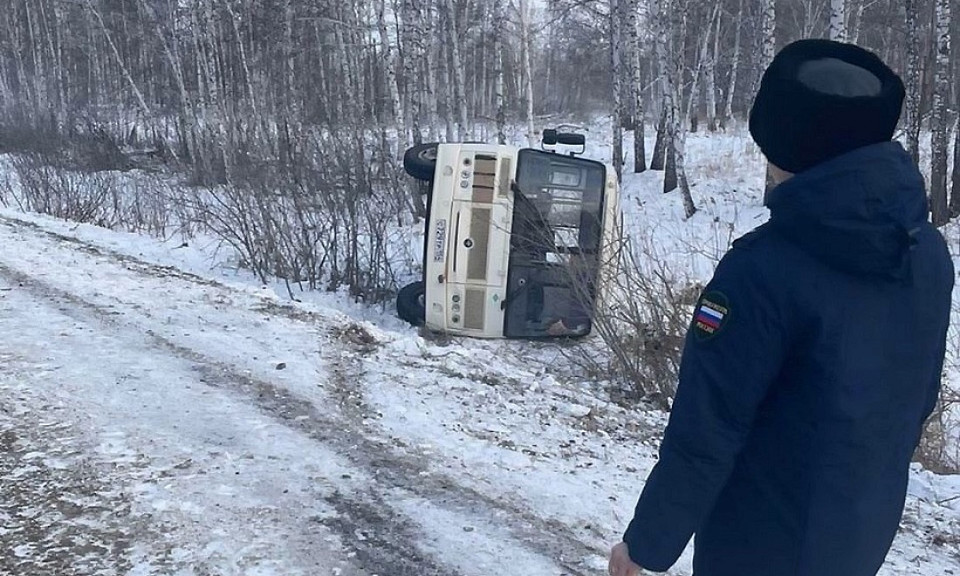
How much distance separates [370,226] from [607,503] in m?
6.65

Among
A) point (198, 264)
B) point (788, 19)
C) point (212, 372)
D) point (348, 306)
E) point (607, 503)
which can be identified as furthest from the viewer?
point (788, 19)

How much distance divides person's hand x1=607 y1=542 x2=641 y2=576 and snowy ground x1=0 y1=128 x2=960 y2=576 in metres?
1.63

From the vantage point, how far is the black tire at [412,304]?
935 cm

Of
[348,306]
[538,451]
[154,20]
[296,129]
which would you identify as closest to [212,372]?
[538,451]

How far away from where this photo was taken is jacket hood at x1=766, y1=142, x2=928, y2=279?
163 centimetres

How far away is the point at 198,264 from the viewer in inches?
421

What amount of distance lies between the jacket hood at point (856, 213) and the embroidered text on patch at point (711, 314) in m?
0.18

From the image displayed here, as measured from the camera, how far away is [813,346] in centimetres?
166

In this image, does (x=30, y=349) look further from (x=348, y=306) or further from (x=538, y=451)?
(x=348, y=306)

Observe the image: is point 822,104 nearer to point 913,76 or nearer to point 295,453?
point 295,453

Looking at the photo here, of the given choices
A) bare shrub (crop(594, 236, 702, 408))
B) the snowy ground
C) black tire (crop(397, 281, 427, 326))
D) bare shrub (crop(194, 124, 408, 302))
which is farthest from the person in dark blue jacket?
bare shrub (crop(194, 124, 408, 302))

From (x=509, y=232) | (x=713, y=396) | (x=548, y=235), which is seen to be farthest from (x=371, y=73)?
(x=713, y=396)

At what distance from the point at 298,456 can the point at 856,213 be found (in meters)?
3.41

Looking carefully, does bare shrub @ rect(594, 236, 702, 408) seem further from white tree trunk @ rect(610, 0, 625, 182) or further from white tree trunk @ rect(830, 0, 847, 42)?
white tree trunk @ rect(610, 0, 625, 182)
